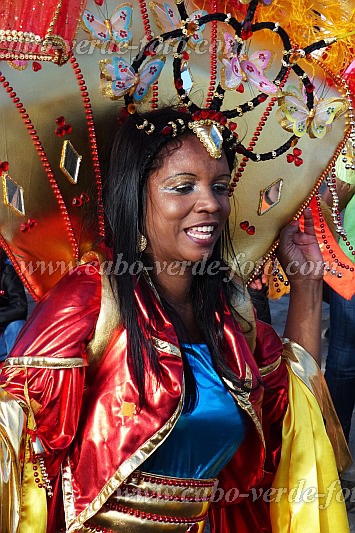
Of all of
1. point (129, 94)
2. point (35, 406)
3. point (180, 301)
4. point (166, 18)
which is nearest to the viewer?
point (35, 406)

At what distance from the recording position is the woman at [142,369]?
1.91 meters

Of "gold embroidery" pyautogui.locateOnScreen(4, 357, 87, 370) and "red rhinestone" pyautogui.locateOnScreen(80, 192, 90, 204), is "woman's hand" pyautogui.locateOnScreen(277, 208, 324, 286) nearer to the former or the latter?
"red rhinestone" pyautogui.locateOnScreen(80, 192, 90, 204)

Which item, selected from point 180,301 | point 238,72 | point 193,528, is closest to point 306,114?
point 238,72

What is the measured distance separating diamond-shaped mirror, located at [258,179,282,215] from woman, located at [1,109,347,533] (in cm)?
27

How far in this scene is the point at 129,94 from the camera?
1.99 m

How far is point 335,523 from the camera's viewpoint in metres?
Result: 2.32

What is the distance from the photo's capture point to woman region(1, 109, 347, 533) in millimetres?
1909

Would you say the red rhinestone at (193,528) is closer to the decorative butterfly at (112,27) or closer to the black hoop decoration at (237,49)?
the black hoop decoration at (237,49)

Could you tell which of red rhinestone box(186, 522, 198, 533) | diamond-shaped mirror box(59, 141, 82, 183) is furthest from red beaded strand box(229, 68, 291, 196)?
red rhinestone box(186, 522, 198, 533)

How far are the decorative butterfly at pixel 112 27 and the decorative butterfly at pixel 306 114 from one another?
40cm

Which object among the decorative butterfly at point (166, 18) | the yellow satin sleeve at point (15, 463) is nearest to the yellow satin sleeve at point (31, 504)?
the yellow satin sleeve at point (15, 463)

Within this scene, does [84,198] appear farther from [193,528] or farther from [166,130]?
[193,528]

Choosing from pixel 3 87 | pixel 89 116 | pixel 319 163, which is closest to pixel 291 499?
pixel 319 163

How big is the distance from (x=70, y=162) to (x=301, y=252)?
2.33 feet
